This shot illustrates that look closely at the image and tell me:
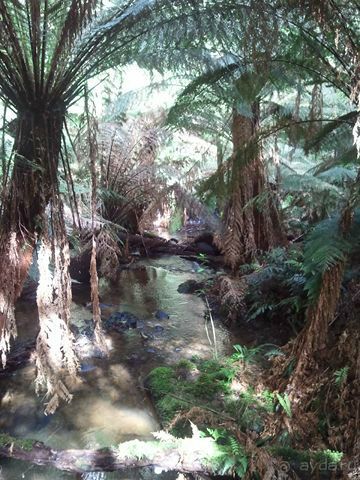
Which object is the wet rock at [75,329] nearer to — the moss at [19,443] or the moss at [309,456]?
the moss at [19,443]

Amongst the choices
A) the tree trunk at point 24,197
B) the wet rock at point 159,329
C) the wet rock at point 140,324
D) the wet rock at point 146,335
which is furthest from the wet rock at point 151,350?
the tree trunk at point 24,197

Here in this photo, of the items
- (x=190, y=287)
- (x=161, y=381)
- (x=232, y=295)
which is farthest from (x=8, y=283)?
(x=190, y=287)

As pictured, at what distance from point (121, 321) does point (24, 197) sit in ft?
5.67

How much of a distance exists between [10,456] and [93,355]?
1.35 meters

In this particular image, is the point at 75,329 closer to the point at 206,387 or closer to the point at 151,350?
the point at 151,350

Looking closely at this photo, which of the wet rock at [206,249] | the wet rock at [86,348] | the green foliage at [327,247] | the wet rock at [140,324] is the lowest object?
the wet rock at [86,348]

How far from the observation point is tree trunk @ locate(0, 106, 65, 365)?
8.23ft

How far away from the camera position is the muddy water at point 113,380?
2.41 meters

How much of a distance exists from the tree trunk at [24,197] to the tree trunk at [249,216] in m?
2.42

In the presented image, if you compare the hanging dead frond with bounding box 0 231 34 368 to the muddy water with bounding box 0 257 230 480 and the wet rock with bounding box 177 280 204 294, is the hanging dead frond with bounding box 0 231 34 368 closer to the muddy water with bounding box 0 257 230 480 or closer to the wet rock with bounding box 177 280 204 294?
the muddy water with bounding box 0 257 230 480

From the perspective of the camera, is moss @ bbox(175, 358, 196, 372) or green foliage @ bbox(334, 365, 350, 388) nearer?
green foliage @ bbox(334, 365, 350, 388)

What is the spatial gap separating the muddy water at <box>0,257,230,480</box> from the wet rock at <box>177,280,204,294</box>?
95mm

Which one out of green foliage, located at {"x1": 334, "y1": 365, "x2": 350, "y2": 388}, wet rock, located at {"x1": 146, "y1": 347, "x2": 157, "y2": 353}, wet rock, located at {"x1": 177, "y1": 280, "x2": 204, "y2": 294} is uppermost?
wet rock, located at {"x1": 177, "y1": 280, "x2": 204, "y2": 294}

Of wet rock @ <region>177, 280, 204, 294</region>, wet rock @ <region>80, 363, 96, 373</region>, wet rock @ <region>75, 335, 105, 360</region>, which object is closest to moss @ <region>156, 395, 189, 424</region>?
wet rock @ <region>80, 363, 96, 373</region>
